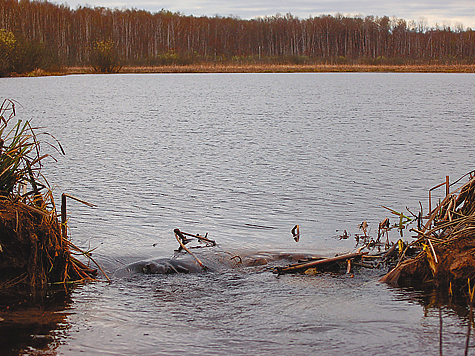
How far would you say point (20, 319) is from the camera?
4785 millimetres

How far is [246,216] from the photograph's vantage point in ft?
30.4

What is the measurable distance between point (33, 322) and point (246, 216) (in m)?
4.99

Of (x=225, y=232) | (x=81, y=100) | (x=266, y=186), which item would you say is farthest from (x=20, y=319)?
(x=81, y=100)

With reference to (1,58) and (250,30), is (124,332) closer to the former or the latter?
(1,58)

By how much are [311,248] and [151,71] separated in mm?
76650

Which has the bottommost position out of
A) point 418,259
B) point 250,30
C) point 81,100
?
point 418,259

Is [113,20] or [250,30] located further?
[250,30]

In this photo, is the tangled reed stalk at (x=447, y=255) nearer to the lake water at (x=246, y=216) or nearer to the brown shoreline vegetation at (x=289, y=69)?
the lake water at (x=246, y=216)

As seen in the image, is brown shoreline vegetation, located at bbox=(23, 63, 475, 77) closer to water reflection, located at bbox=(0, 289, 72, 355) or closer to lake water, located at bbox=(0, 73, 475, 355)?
lake water, located at bbox=(0, 73, 475, 355)

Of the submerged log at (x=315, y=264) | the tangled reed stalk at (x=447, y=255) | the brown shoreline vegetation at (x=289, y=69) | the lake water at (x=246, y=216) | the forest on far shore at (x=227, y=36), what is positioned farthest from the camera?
the forest on far shore at (x=227, y=36)

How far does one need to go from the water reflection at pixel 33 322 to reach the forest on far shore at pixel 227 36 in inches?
3513

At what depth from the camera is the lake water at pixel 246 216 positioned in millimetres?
4555

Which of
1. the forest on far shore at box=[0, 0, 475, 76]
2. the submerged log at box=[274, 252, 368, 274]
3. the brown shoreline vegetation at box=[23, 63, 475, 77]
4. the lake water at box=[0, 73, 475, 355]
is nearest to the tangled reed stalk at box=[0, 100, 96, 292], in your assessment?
the lake water at box=[0, 73, 475, 355]

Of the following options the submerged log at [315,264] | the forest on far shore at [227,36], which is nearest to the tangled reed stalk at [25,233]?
the submerged log at [315,264]
